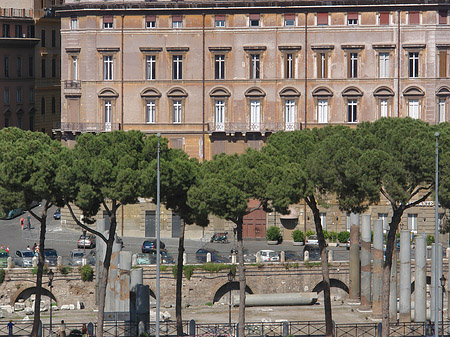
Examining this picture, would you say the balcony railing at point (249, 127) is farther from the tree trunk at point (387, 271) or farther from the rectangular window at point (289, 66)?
the tree trunk at point (387, 271)

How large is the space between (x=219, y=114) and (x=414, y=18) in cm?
1608

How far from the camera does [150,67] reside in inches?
4670

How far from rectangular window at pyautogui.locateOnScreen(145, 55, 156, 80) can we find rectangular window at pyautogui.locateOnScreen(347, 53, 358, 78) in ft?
47.3

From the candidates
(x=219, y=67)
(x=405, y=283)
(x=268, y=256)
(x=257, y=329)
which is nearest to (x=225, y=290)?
(x=268, y=256)

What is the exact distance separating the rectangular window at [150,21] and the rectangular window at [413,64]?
62.7 ft

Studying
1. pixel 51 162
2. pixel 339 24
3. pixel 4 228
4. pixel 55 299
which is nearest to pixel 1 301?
pixel 55 299

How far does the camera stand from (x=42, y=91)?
141250 mm

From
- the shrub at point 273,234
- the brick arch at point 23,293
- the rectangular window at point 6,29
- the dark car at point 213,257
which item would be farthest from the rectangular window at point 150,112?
the rectangular window at point 6,29

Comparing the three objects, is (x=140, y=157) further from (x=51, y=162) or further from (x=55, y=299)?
(x=55, y=299)

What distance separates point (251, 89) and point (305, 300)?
65.1 ft

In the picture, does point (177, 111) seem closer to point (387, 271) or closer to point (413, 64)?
point (413, 64)

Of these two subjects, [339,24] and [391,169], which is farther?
[339,24]

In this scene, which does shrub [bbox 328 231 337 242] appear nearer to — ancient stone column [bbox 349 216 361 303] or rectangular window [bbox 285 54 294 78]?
ancient stone column [bbox 349 216 361 303]

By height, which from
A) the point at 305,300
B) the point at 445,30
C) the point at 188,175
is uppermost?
the point at 445,30
